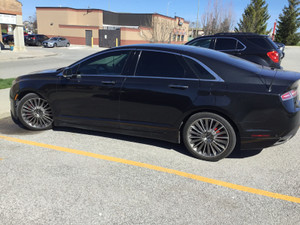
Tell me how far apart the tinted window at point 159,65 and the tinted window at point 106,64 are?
0.33 metres

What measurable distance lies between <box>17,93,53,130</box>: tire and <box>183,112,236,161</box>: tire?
2622mm

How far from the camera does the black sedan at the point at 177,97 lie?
12.3 ft

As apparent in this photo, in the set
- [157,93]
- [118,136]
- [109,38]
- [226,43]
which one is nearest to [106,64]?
[157,93]

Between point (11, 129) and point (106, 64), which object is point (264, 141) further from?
point (11, 129)

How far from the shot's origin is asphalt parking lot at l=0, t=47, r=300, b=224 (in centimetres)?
285

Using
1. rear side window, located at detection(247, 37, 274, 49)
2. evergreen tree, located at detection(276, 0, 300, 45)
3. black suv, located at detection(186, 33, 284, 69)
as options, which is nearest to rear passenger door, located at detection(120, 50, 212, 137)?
black suv, located at detection(186, 33, 284, 69)

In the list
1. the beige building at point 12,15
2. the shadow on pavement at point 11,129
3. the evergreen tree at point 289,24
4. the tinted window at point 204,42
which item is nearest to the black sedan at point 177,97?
the shadow on pavement at point 11,129

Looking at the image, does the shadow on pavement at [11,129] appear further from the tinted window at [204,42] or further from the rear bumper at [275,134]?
the tinted window at [204,42]

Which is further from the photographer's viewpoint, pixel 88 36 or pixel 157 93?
pixel 88 36

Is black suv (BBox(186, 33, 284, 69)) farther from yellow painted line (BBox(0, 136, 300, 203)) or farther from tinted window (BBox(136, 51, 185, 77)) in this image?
yellow painted line (BBox(0, 136, 300, 203))

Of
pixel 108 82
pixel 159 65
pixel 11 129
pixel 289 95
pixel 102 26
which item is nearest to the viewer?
pixel 289 95

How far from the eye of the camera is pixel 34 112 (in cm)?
516

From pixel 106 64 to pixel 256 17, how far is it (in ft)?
196

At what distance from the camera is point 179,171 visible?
3.79 meters
